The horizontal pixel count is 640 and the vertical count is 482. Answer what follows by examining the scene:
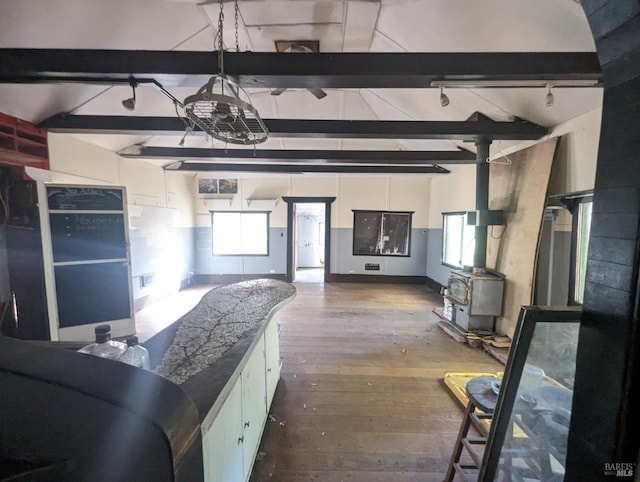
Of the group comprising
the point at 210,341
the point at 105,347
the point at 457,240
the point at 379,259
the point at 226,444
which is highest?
the point at 457,240

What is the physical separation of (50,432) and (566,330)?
1747mm

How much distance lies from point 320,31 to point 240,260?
17.7 ft

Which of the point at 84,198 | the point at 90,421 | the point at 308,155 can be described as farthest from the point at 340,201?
the point at 90,421

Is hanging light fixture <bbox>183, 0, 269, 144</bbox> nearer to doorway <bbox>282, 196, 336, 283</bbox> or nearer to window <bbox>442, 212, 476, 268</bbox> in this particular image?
window <bbox>442, 212, 476, 268</bbox>

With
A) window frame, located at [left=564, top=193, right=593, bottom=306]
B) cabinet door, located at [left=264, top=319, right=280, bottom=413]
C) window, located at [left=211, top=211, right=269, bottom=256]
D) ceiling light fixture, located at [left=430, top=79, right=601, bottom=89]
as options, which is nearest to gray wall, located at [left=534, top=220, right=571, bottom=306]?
window frame, located at [left=564, top=193, right=593, bottom=306]

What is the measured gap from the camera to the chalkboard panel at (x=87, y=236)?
3107 millimetres

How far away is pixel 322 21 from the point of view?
232 cm

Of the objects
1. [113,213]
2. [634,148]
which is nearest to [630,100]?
[634,148]

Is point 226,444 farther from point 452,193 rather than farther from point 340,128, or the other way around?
point 452,193

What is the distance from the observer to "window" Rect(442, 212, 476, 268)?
4.68 m

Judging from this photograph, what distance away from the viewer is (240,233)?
684 centimetres

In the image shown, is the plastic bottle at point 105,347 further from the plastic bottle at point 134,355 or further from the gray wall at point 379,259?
the gray wall at point 379,259

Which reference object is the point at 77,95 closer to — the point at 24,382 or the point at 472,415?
the point at 24,382

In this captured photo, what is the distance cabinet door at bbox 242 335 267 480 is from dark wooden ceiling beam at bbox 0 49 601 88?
1901 millimetres
